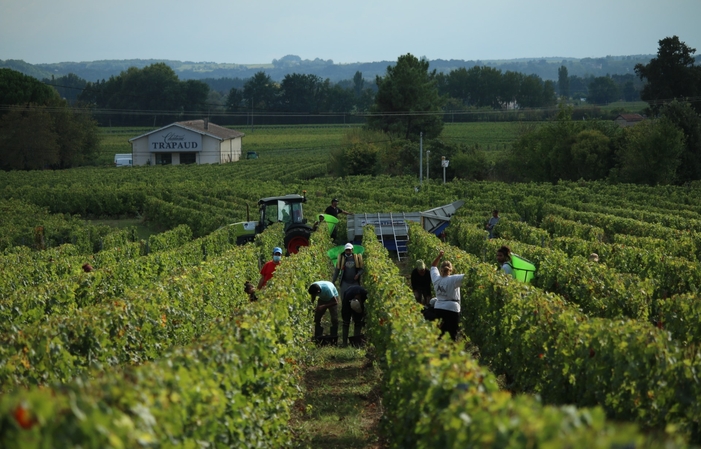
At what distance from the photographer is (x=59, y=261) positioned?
20344 millimetres

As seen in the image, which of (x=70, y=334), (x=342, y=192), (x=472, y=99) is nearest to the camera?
(x=70, y=334)

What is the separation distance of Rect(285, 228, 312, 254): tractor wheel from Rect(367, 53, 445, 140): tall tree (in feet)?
195

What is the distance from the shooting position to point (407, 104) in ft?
291

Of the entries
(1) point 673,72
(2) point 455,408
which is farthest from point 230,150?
(2) point 455,408

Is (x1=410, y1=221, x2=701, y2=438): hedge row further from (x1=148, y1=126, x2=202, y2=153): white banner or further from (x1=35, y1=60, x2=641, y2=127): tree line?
(x1=35, y1=60, x2=641, y2=127): tree line

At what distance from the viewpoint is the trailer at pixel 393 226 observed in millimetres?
28328

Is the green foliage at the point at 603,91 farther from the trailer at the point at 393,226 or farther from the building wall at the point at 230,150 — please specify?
the trailer at the point at 393,226

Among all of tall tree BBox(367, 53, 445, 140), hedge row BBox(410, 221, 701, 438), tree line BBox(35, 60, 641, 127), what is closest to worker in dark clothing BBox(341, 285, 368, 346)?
hedge row BBox(410, 221, 701, 438)

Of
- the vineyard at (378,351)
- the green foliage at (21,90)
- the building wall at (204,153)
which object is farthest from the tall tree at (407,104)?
the vineyard at (378,351)

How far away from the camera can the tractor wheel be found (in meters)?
26.0

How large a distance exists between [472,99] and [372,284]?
149476 millimetres

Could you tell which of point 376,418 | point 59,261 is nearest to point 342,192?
point 59,261

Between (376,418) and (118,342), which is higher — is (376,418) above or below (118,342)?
below

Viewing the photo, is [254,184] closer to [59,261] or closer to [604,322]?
[59,261]
